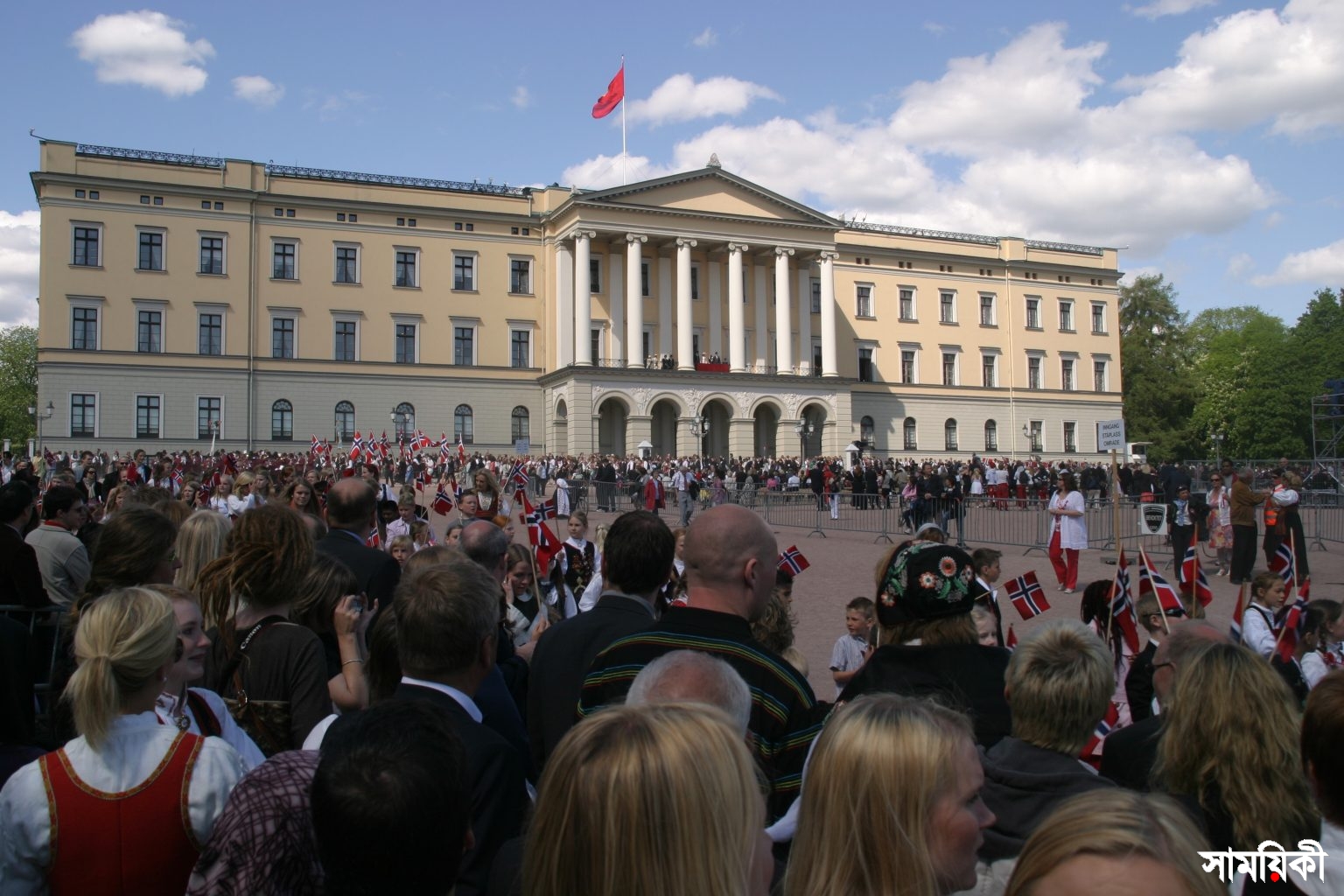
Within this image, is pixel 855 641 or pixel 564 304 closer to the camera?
pixel 855 641

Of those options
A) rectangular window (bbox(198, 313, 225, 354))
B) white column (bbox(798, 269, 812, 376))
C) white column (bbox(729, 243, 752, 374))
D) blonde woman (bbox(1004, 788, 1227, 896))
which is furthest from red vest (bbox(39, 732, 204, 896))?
white column (bbox(798, 269, 812, 376))

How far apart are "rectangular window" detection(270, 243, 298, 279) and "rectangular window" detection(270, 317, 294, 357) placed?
7.50 ft

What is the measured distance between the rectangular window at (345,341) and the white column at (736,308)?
68.4 feet

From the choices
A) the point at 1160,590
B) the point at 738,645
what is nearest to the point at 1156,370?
the point at 1160,590

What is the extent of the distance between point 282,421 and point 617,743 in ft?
182

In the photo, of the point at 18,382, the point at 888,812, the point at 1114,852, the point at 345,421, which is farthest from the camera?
the point at 18,382

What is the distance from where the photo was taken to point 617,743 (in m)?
1.83

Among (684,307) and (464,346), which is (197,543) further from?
(464,346)

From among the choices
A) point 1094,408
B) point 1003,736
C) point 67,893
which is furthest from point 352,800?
point 1094,408

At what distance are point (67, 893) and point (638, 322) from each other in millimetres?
53211

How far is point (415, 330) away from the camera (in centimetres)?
5650

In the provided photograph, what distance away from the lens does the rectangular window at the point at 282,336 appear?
177 feet

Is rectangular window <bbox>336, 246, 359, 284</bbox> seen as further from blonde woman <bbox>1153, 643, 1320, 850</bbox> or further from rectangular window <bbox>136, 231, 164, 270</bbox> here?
blonde woman <bbox>1153, 643, 1320, 850</bbox>

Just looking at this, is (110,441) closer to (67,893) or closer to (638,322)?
(638,322)
